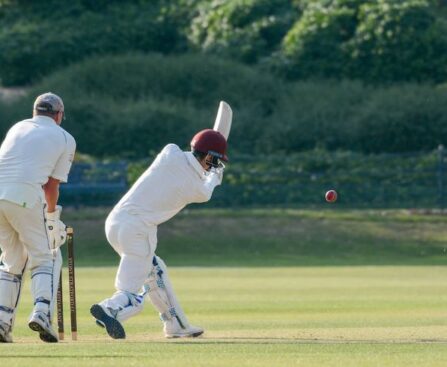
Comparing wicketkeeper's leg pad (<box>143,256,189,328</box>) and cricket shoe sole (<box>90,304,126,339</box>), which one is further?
wicketkeeper's leg pad (<box>143,256,189,328</box>)

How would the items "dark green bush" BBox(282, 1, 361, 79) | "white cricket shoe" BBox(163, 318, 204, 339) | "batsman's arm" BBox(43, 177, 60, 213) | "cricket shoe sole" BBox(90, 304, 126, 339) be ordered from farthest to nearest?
"dark green bush" BBox(282, 1, 361, 79) < "white cricket shoe" BBox(163, 318, 204, 339) < "batsman's arm" BBox(43, 177, 60, 213) < "cricket shoe sole" BBox(90, 304, 126, 339)

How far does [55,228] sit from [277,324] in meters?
2.33

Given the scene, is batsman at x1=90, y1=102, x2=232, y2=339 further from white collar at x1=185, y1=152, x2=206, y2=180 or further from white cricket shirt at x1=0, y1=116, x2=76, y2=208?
white cricket shirt at x1=0, y1=116, x2=76, y2=208

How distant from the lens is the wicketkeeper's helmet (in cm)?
984

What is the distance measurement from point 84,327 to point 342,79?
2455cm

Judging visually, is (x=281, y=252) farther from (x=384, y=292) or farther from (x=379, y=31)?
(x=379, y=31)

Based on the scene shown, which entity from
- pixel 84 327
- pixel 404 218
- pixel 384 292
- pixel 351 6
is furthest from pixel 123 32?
pixel 84 327

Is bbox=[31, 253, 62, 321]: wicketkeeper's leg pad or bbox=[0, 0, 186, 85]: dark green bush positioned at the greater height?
bbox=[31, 253, 62, 321]: wicketkeeper's leg pad

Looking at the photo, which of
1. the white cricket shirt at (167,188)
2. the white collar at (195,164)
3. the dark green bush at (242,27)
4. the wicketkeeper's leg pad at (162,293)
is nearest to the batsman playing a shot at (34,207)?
the white cricket shirt at (167,188)

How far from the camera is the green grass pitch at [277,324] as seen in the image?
8.02 metres

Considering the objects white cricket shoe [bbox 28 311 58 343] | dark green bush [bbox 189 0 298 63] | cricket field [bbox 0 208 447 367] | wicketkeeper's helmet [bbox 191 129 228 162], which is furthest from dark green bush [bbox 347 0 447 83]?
white cricket shoe [bbox 28 311 58 343]

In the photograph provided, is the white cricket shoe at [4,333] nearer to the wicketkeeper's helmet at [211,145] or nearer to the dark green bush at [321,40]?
the wicketkeeper's helmet at [211,145]

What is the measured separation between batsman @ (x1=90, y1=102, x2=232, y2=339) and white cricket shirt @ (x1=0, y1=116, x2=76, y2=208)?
0.58 meters

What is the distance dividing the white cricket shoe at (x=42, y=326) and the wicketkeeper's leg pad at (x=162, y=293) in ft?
3.15
